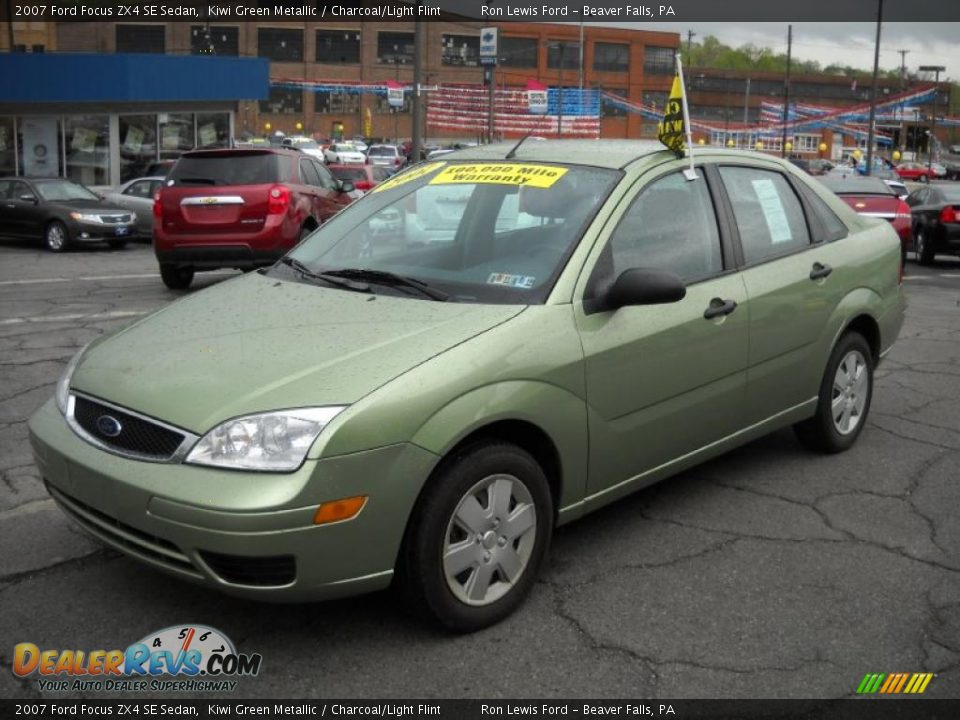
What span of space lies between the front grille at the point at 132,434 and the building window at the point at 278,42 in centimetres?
8704

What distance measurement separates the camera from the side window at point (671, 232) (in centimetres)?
414

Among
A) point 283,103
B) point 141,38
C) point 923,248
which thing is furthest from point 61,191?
point 283,103

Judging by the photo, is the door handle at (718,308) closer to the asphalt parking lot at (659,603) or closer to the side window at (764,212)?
the side window at (764,212)

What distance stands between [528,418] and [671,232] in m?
1.32

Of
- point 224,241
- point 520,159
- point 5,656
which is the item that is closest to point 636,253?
point 520,159

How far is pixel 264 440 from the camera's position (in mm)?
3074

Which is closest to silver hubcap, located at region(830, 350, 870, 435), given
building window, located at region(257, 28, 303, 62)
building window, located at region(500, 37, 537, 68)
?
building window, located at region(500, 37, 537, 68)

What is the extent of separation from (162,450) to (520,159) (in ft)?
7.13

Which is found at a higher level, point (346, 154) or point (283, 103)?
point (283, 103)

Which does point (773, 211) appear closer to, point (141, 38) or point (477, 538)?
point (477, 538)

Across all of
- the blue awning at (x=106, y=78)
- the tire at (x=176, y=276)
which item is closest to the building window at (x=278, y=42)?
the blue awning at (x=106, y=78)
